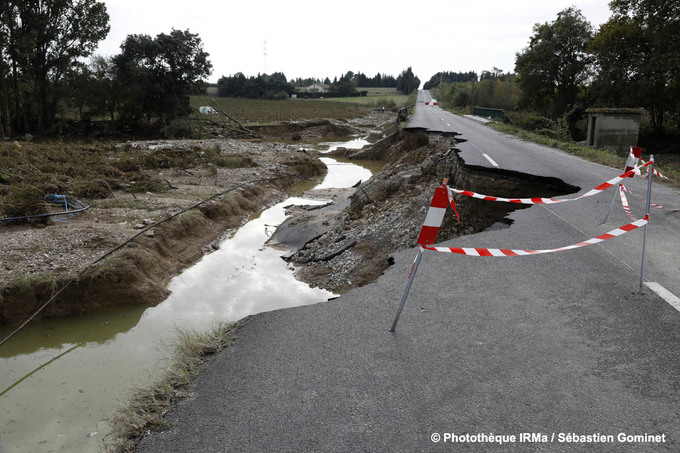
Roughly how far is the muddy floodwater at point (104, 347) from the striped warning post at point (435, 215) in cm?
338

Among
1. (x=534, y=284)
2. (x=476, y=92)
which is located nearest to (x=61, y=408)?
(x=534, y=284)

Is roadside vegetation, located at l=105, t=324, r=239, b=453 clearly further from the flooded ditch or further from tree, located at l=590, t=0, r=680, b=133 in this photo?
tree, located at l=590, t=0, r=680, b=133

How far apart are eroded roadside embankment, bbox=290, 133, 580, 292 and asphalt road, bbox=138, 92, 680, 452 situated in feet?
8.83

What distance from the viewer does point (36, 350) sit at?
285 inches

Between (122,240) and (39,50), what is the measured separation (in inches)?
1157

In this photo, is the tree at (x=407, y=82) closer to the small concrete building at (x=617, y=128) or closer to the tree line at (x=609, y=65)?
the tree line at (x=609, y=65)

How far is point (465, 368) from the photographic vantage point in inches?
146

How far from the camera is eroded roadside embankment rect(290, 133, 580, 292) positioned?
28.6 feet

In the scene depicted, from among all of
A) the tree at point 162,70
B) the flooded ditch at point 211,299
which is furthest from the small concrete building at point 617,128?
the tree at point 162,70

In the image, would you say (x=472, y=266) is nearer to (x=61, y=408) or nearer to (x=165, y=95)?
(x=61, y=408)

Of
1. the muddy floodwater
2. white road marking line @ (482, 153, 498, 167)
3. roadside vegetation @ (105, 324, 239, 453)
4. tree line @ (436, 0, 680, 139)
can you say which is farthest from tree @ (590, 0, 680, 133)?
roadside vegetation @ (105, 324, 239, 453)

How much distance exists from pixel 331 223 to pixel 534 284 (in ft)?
27.4

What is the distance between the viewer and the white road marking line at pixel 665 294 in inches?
174

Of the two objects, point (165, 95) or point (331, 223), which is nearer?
point (331, 223)
